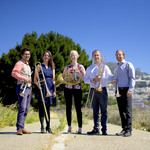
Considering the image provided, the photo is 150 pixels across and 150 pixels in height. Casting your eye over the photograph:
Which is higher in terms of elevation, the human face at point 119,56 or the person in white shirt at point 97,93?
the human face at point 119,56

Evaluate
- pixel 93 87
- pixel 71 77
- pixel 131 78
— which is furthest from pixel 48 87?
pixel 131 78

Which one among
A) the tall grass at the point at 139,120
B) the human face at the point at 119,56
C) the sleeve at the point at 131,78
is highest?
the human face at the point at 119,56

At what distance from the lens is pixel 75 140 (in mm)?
3801

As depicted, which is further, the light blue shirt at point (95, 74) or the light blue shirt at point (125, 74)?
the light blue shirt at point (95, 74)

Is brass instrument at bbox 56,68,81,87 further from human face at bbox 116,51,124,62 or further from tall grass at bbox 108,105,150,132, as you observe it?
tall grass at bbox 108,105,150,132

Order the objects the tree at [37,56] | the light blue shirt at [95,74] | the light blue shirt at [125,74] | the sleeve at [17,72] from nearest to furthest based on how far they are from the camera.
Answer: the sleeve at [17,72], the light blue shirt at [125,74], the light blue shirt at [95,74], the tree at [37,56]

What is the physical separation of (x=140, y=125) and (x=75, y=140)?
14.5 feet

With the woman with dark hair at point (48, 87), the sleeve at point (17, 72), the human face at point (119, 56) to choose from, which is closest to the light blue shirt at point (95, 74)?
the human face at point (119, 56)

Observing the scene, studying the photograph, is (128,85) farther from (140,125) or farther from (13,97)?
(13,97)

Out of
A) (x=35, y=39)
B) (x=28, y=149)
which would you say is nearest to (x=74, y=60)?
(x=28, y=149)

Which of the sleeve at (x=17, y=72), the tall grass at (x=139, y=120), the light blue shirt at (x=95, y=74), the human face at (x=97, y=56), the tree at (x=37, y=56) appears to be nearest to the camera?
the sleeve at (x=17, y=72)

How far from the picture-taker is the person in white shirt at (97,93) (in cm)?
450

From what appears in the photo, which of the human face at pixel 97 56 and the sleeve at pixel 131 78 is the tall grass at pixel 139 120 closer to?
the sleeve at pixel 131 78

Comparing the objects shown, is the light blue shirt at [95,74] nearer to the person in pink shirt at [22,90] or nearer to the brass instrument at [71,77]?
the brass instrument at [71,77]
